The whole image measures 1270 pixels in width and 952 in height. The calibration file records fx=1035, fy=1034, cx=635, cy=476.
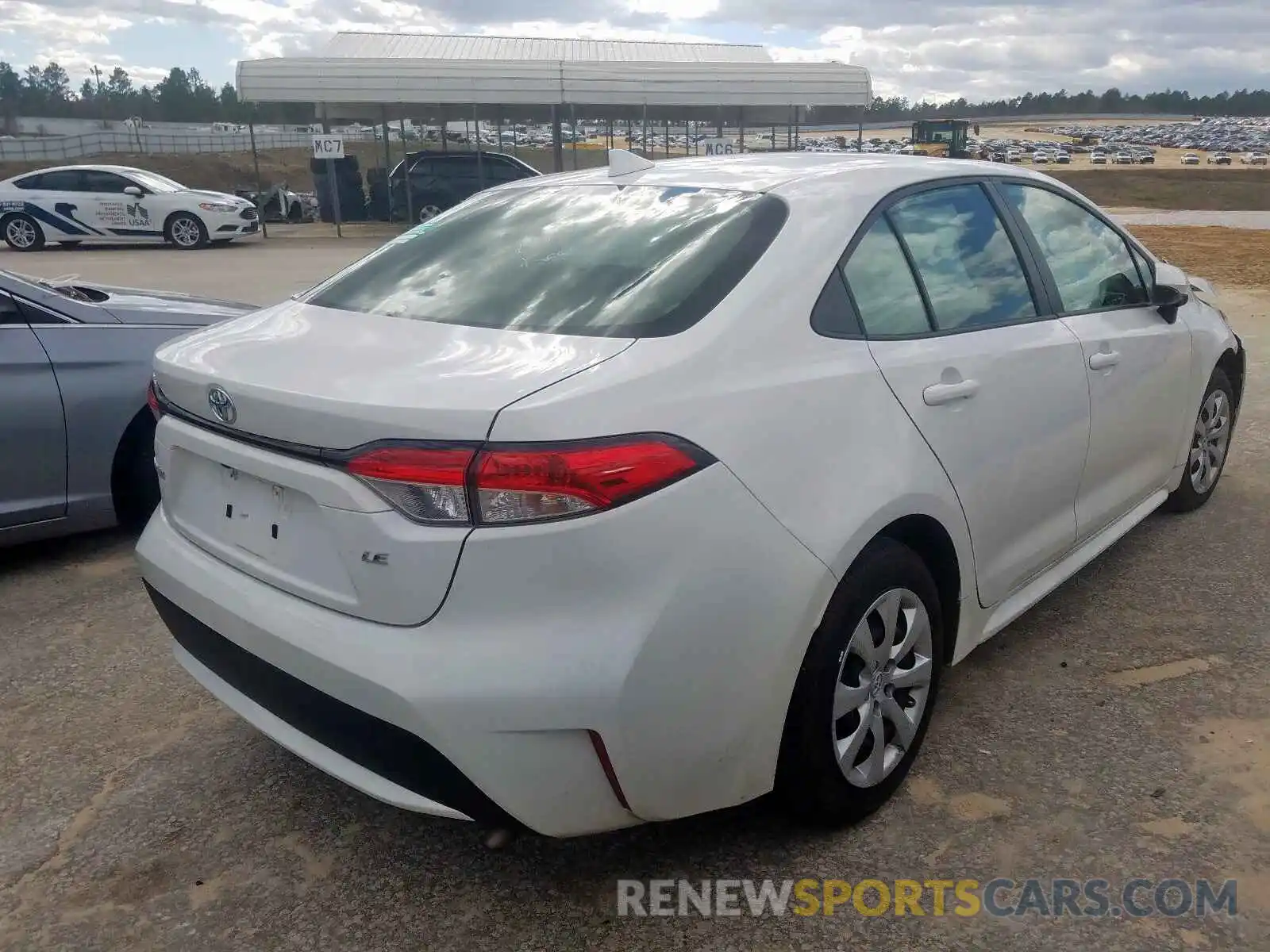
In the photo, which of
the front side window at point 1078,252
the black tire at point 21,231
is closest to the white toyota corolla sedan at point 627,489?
the front side window at point 1078,252

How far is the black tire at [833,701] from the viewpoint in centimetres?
226

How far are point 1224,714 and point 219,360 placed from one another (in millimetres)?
2977

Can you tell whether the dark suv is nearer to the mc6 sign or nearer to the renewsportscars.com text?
the mc6 sign

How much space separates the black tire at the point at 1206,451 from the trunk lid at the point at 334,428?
135 inches

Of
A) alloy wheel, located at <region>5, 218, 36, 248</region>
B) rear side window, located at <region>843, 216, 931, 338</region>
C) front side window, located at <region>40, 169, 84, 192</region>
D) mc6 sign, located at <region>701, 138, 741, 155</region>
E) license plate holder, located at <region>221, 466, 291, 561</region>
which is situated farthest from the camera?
mc6 sign, located at <region>701, 138, 741, 155</region>

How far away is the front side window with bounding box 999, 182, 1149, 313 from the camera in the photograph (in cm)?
341

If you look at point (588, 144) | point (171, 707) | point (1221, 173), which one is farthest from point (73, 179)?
point (1221, 173)

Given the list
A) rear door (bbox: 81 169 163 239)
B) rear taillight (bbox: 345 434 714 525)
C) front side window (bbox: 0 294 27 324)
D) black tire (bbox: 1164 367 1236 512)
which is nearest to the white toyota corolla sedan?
rear taillight (bbox: 345 434 714 525)

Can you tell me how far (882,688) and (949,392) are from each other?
768 mm

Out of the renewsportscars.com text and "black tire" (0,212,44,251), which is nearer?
the renewsportscars.com text

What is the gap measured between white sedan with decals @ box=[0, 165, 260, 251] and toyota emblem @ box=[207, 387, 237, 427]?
1863 cm

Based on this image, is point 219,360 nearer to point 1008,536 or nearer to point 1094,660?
point 1008,536

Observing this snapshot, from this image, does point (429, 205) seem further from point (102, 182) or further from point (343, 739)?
point (343, 739)

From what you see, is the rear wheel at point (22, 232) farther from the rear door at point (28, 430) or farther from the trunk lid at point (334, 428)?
the trunk lid at point (334, 428)
